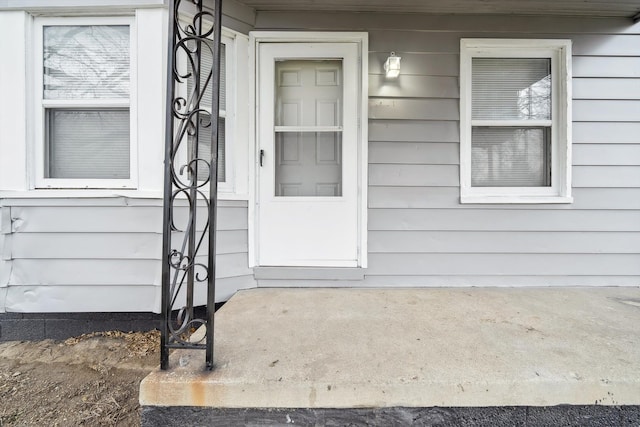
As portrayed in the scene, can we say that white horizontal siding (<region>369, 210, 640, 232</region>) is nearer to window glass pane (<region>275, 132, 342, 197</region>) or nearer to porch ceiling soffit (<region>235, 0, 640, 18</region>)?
window glass pane (<region>275, 132, 342, 197</region>)

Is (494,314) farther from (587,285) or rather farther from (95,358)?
(95,358)

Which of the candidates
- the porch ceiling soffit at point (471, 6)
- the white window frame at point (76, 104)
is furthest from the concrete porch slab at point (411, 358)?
the porch ceiling soffit at point (471, 6)

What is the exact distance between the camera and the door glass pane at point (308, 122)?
7.67ft

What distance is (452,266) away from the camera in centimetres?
233

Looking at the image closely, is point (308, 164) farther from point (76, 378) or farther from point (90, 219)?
point (76, 378)

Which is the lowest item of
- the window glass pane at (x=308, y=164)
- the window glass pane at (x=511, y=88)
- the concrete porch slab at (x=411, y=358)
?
the concrete porch slab at (x=411, y=358)

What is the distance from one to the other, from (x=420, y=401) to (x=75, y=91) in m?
2.61

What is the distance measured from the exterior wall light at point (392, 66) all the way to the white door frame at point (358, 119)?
5.9 inches

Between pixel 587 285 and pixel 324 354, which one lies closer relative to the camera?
pixel 324 354

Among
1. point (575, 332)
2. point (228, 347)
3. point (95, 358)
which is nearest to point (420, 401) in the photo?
point (228, 347)

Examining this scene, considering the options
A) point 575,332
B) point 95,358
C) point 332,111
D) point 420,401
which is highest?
point 332,111

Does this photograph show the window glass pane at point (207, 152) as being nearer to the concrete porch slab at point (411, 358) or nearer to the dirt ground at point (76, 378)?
the concrete porch slab at point (411, 358)

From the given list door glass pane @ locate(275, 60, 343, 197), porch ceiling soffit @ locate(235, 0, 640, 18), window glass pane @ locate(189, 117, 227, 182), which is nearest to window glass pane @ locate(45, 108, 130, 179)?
window glass pane @ locate(189, 117, 227, 182)

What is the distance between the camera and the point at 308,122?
2.34 meters
